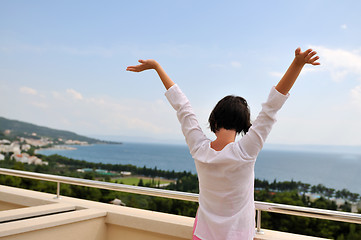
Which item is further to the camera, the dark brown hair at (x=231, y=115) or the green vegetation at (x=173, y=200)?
the green vegetation at (x=173, y=200)

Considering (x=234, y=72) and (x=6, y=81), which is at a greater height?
(x=234, y=72)

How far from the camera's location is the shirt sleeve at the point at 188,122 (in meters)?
1.22

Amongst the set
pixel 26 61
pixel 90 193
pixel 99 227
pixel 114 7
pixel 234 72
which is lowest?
pixel 90 193

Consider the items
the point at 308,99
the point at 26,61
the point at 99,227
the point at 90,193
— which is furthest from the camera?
the point at 308,99

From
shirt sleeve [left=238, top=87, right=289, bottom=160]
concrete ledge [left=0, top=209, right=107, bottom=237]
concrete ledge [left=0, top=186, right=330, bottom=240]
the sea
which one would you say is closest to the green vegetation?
the sea

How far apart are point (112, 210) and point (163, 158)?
95.8 ft

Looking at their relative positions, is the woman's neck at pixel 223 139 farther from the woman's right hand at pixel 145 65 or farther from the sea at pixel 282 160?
the sea at pixel 282 160

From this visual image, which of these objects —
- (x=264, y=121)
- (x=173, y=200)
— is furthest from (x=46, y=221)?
(x=173, y=200)

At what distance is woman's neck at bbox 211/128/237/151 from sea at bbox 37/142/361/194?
Answer: 2327 cm

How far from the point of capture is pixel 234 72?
3562 cm

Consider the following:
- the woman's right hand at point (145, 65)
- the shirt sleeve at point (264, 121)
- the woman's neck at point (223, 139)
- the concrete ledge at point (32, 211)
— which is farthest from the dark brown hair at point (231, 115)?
the concrete ledge at point (32, 211)

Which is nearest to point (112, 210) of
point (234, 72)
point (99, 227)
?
point (99, 227)

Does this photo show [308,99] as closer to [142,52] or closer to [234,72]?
[234,72]

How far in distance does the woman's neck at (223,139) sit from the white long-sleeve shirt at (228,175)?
1.0 inches
